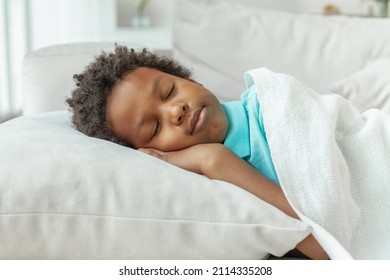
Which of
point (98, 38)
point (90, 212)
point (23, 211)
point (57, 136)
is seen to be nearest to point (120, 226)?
point (90, 212)

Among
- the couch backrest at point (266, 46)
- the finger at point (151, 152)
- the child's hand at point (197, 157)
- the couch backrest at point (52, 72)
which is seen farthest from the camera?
the couch backrest at point (266, 46)

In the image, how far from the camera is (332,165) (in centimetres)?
103

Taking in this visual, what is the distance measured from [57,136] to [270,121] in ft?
1.30

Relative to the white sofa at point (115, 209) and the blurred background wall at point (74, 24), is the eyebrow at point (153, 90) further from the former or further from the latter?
the blurred background wall at point (74, 24)

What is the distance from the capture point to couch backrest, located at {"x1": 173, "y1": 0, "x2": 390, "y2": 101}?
2025 mm

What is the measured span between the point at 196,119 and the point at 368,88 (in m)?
0.86

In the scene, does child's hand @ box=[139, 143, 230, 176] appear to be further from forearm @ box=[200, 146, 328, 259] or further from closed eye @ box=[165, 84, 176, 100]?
closed eye @ box=[165, 84, 176, 100]

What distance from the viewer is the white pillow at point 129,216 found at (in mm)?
957

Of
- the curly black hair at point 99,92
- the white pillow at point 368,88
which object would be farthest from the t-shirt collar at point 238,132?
the white pillow at point 368,88

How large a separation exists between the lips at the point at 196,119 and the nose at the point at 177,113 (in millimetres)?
20

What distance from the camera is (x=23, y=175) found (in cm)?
100

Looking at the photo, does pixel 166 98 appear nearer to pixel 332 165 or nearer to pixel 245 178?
pixel 245 178

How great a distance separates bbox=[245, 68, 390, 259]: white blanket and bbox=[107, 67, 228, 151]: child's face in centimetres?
12
